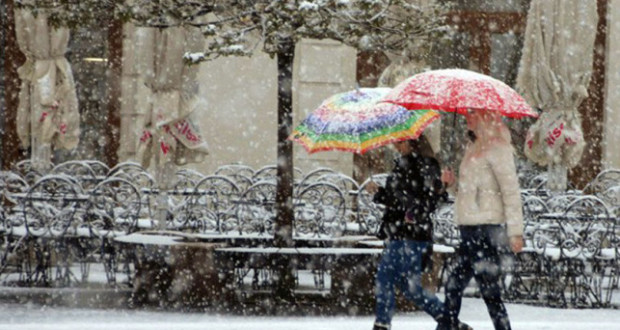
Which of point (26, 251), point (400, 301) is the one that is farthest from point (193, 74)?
point (400, 301)

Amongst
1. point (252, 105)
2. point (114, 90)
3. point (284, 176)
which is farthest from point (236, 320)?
point (114, 90)

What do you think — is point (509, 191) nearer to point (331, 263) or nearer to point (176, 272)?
point (331, 263)

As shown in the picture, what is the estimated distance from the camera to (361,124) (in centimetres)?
991

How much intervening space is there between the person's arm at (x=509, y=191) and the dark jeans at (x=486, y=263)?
0.15 meters

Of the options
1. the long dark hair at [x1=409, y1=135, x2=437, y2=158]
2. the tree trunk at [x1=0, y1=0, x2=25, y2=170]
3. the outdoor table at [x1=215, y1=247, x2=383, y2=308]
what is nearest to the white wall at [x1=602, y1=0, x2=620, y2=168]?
the outdoor table at [x1=215, y1=247, x2=383, y2=308]

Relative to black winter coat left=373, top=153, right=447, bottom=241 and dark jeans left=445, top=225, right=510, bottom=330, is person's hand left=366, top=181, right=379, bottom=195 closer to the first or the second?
black winter coat left=373, top=153, right=447, bottom=241

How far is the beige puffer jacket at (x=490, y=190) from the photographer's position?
27.1 feet

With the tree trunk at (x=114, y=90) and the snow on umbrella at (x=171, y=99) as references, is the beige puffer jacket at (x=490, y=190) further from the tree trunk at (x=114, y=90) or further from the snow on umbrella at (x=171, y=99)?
the tree trunk at (x=114, y=90)

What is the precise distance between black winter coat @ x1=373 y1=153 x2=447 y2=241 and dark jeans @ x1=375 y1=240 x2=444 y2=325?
2.5 inches

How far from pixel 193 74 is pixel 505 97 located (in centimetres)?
478

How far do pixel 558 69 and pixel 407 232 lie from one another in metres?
5.14

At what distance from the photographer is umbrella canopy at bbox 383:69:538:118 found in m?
8.60

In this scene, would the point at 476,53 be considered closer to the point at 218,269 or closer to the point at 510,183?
the point at 218,269

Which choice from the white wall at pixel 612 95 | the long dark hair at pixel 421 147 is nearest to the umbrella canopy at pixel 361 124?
the long dark hair at pixel 421 147
